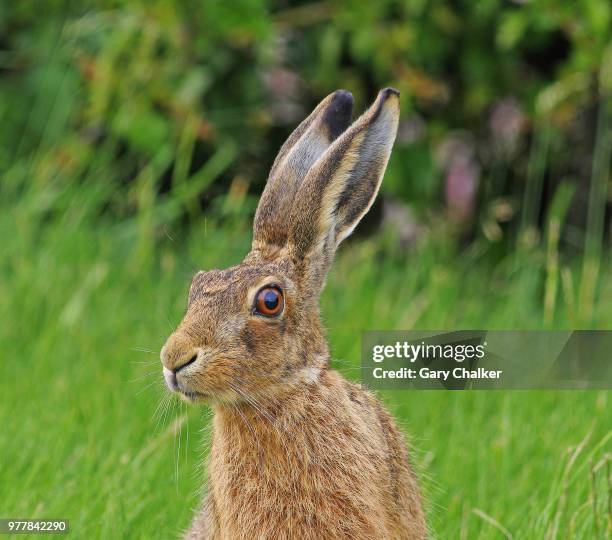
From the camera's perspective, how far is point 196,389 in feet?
11.2

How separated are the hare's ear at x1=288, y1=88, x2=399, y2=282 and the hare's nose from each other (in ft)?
1.65

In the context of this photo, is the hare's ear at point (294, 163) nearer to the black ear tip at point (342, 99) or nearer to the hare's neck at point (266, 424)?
the black ear tip at point (342, 99)

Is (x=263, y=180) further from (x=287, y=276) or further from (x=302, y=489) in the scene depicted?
(x=302, y=489)

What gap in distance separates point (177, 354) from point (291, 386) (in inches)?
15.2

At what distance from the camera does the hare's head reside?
3455 millimetres

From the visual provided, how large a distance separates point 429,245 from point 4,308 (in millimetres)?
2634

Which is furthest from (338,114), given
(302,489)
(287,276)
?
(302,489)

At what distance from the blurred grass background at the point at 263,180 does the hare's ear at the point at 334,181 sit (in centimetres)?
126

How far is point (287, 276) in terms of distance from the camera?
366cm

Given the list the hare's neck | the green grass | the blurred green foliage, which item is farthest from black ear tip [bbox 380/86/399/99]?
the blurred green foliage

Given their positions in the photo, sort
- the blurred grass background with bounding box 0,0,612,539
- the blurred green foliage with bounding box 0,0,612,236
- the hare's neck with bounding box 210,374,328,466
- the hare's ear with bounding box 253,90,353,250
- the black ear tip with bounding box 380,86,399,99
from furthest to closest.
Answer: the blurred green foliage with bounding box 0,0,612,236
the blurred grass background with bounding box 0,0,612,539
the hare's ear with bounding box 253,90,353,250
the hare's neck with bounding box 210,374,328,466
the black ear tip with bounding box 380,86,399,99

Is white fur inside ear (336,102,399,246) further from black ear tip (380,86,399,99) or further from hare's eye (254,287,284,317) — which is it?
hare's eye (254,287,284,317)

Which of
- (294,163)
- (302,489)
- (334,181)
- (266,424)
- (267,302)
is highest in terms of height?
(294,163)

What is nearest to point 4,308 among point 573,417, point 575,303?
point 573,417
